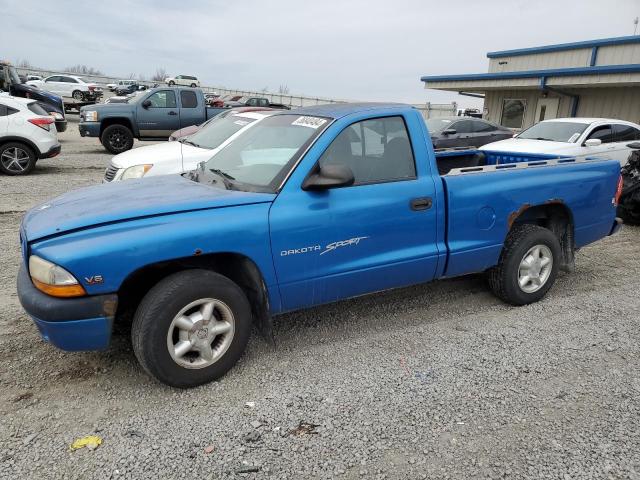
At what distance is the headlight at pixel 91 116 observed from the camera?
14188 mm

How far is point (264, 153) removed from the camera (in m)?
3.81

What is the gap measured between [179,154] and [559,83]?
1570 centimetres

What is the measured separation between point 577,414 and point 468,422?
2.24 ft

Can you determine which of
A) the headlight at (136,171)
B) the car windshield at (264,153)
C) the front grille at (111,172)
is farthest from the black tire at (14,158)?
the car windshield at (264,153)

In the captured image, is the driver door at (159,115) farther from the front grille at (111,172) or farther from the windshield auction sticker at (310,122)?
the windshield auction sticker at (310,122)

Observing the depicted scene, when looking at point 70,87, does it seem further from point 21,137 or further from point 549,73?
point 549,73

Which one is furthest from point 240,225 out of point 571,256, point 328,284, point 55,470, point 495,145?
point 495,145

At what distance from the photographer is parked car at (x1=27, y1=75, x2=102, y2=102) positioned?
108 feet

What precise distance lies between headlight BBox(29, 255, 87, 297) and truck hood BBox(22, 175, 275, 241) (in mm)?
207

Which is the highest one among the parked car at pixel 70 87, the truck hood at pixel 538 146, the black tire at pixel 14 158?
the parked car at pixel 70 87

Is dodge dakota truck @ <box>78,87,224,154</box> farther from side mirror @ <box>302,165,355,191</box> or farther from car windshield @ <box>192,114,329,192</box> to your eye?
side mirror @ <box>302,165,355,191</box>

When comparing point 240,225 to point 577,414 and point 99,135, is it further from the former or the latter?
point 99,135

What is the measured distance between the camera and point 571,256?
16.1ft

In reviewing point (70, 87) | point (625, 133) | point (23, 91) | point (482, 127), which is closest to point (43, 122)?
point (23, 91)
